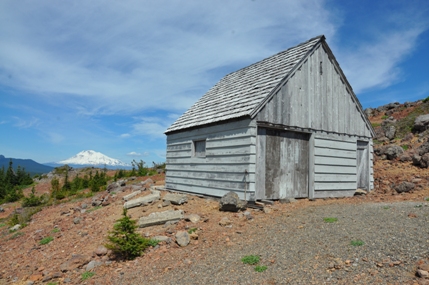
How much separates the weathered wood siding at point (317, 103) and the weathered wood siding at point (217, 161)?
1.14m

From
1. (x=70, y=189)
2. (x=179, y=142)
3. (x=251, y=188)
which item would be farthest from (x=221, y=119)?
(x=70, y=189)

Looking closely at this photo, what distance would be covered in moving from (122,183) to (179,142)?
21.6ft

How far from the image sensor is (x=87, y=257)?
7.96 metres

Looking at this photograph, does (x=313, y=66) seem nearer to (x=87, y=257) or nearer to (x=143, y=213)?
(x=143, y=213)

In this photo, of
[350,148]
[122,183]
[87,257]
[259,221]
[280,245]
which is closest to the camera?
[280,245]

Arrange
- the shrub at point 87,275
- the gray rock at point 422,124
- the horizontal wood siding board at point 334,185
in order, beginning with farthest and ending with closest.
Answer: the gray rock at point 422,124
the horizontal wood siding board at point 334,185
the shrub at point 87,275

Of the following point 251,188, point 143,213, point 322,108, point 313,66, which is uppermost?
point 313,66

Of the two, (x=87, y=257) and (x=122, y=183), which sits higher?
(x=122, y=183)

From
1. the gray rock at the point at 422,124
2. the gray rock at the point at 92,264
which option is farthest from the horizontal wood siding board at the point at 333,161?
the gray rock at the point at 422,124

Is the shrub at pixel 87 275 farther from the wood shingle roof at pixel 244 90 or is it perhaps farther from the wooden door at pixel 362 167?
the wooden door at pixel 362 167

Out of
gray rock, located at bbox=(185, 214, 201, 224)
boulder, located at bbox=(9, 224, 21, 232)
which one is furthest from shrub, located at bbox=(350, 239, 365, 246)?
boulder, located at bbox=(9, 224, 21, 232)

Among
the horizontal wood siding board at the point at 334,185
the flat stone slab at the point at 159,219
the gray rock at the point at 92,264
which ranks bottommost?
the gray rock at the point at 92,264

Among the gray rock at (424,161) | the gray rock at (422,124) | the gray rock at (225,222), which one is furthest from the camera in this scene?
the gray rock at (422,124)

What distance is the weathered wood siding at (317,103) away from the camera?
11781mm
